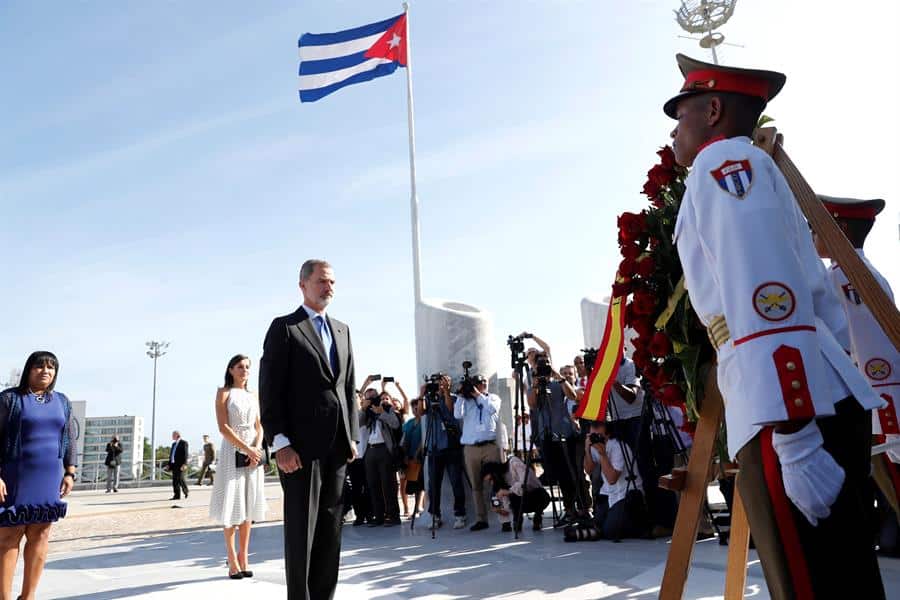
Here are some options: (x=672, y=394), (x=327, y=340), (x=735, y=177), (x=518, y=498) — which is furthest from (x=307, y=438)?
(x=518, y=498)

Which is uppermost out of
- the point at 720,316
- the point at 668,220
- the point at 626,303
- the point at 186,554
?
the point at 668,220

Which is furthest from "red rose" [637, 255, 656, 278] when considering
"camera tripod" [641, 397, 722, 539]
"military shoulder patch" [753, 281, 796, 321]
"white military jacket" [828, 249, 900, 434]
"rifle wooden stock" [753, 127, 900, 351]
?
"camera tripod" [641, 397, 722, 539]

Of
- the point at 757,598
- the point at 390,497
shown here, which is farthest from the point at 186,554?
the point at 757,598

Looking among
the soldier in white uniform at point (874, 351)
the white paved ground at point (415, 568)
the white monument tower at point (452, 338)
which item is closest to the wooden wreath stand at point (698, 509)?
the soldier in white uniform at point (874, 351)

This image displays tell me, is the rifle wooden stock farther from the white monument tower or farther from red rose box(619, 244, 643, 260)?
the white monument tower

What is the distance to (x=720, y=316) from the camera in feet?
5.74

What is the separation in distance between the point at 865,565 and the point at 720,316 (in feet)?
2.05

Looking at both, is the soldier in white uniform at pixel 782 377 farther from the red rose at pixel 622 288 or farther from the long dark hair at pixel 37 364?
the long dark hair at pixel 37 364

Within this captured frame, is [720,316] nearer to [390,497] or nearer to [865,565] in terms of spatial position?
[865,565]

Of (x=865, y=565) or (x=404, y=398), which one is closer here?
(x=865, y=565)

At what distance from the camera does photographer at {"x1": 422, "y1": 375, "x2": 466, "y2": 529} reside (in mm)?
8453

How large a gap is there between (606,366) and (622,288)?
16.8 inches

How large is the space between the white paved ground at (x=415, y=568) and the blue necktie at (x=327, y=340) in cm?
155

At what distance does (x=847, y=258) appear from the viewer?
1.87 metres
